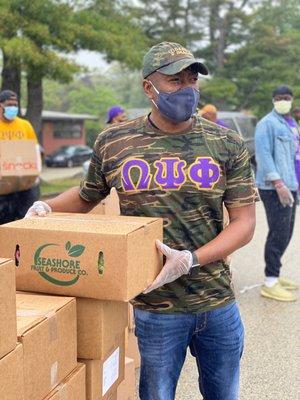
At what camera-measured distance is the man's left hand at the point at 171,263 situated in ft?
Result: 5.94

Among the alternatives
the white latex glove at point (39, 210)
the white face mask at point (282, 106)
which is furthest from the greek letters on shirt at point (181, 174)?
the white face mask at point (282, 106)

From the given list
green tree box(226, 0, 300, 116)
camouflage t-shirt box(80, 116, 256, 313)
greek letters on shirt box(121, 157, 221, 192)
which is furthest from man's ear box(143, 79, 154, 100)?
green tree box(226, 0, 300, 116)

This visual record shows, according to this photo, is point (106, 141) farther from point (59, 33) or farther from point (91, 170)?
point (59, 33)

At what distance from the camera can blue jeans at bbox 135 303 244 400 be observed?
1.96 m

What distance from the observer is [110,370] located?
6.44ft

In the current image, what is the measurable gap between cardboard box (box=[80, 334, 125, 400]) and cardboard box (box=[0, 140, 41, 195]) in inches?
135

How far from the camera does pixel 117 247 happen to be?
1630 mm

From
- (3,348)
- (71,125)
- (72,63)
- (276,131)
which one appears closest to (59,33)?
(72,63)

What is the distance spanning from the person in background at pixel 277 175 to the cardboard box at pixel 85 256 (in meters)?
3.17

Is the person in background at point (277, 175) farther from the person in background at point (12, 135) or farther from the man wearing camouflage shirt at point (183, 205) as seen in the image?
the man wearing camouflage shirt at point (183, 205)

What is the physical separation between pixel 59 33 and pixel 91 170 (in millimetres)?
10833

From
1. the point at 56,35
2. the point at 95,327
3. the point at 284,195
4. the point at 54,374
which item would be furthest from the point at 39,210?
the point at 56,35

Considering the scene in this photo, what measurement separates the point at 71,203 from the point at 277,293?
323 centimetres

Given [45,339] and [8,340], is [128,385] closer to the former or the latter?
[45,339]
